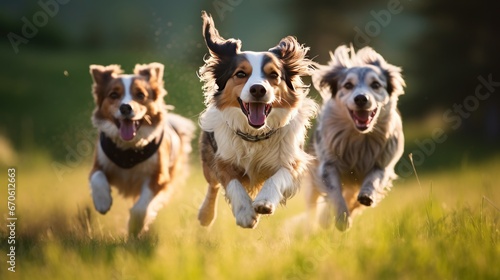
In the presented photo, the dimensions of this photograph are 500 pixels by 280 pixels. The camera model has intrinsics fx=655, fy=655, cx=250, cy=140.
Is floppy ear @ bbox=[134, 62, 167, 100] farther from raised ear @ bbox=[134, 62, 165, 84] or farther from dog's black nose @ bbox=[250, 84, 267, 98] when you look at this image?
dog's black nose @ bbox=[250, 84, 267, 98]

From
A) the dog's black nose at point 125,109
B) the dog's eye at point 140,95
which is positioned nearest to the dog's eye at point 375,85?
the dog's eye at point 140,95

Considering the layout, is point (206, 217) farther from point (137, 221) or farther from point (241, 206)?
point (241, 206)

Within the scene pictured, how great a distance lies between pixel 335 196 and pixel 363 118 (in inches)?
31.2

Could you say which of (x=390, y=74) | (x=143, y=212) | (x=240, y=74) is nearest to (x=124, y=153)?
(x=143, y=212)

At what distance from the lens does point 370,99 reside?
6047 mm

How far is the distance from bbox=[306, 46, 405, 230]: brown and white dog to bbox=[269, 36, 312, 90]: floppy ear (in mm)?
746

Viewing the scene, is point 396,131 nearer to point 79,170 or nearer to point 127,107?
point 127,107

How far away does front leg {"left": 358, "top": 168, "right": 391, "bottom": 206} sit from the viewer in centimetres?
594

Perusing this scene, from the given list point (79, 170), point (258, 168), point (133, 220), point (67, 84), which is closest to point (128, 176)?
point (133, 220)

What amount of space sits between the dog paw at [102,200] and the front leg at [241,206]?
53.1 inches

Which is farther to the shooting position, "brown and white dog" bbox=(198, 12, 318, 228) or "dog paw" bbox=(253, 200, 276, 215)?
"brown and white dog" bbox=(198, 12, 318, 228)

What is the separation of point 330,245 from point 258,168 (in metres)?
1.29

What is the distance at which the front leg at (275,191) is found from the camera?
487 centimetres

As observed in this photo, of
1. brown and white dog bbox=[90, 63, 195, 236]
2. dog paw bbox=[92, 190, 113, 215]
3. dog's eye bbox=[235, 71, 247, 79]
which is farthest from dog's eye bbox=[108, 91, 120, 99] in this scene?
dog's eye bbox=[235, 71, 247, 79]
